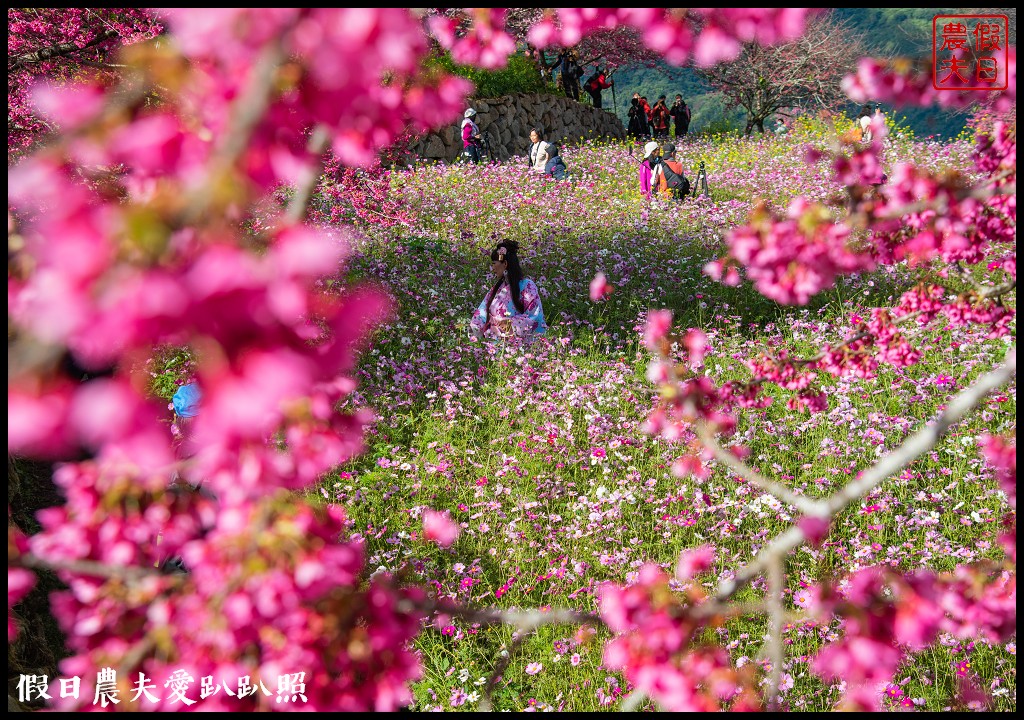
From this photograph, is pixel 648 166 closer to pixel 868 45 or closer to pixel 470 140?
pixel 470 140

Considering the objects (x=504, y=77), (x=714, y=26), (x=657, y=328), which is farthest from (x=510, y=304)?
(x=504, y=77)

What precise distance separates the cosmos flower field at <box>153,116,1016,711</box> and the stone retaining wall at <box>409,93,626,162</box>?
845cm

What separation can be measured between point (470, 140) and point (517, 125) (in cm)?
330

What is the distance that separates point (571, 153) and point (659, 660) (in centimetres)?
1675

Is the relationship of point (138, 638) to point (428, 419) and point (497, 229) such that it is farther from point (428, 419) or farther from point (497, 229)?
point (497, 229)

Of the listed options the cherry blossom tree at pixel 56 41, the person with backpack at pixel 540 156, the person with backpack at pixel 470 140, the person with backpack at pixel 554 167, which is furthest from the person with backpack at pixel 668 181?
the cherry blossom tree at pixel 56 41

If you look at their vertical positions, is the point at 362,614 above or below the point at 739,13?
below

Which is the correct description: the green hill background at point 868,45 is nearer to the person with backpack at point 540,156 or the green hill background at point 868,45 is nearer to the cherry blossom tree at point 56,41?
the person with backpack at point 540,156

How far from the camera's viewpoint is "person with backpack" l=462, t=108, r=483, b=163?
1530cm

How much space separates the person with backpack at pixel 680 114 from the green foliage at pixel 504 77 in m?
4.73

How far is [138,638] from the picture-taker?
4.53 feet

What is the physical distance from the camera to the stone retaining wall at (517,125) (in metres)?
16.4

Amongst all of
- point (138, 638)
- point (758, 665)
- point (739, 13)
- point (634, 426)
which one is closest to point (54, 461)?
point (634, 426)
